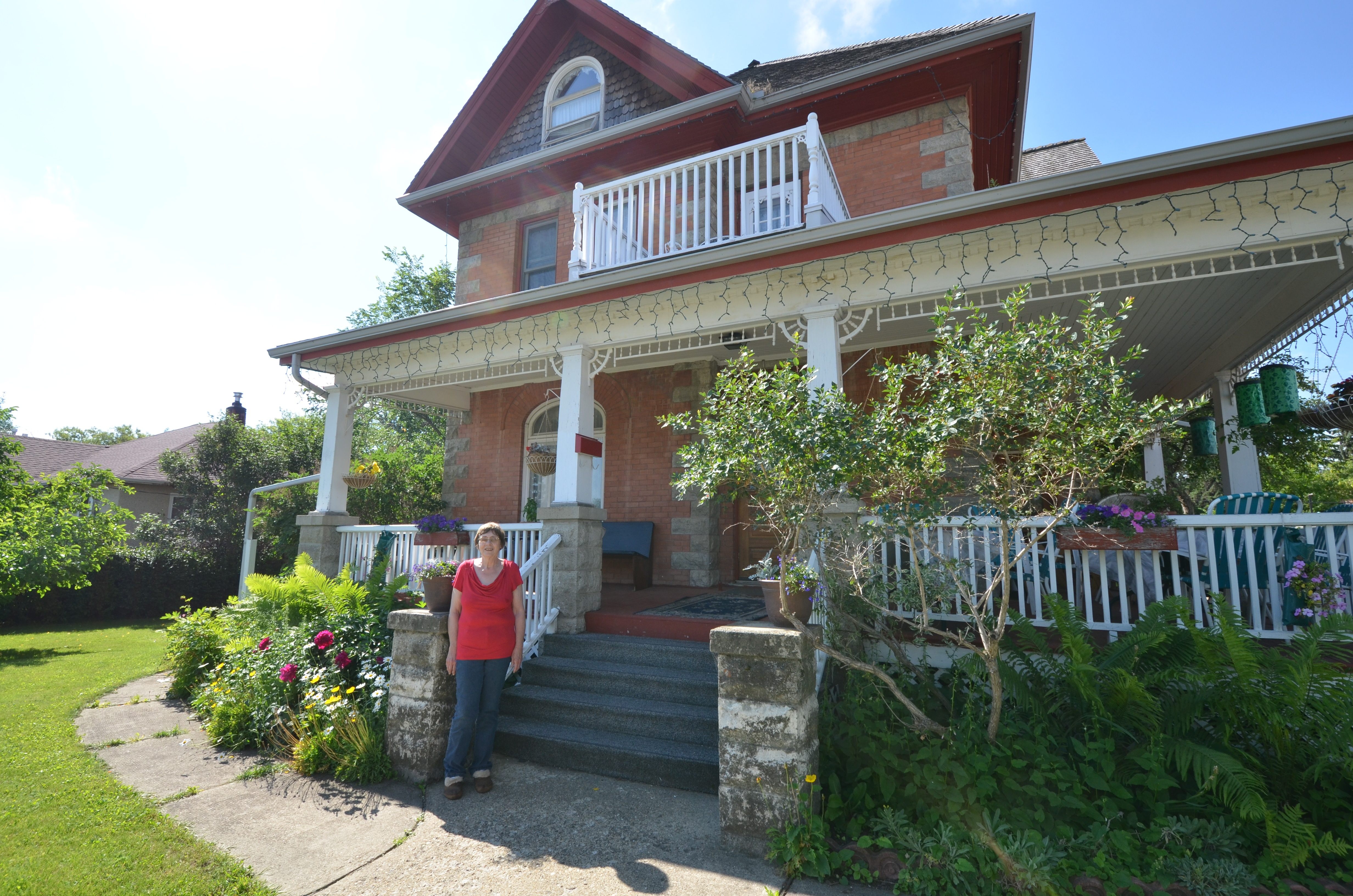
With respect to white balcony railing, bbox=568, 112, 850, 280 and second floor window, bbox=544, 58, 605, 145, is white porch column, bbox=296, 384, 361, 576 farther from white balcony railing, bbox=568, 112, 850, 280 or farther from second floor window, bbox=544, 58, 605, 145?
second floor window, bbox=544, 58, 605, 145

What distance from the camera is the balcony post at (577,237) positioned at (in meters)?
7.13

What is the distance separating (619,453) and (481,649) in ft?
16.5

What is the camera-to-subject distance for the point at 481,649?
Result: 4.20 m

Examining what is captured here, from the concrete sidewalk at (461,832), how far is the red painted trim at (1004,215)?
385 cm

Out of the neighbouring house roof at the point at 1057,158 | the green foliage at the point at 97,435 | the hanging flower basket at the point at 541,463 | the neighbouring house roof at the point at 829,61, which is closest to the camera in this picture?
the hanging flower basket at the point at 541,463

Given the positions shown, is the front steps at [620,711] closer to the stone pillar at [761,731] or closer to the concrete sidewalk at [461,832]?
the concrete sidewalk at [461,832]

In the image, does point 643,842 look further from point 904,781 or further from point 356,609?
point 356,609

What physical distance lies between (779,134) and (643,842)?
6.08 meters

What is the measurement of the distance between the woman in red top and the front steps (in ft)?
1.68

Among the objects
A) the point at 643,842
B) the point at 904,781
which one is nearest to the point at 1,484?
the point at 643,842

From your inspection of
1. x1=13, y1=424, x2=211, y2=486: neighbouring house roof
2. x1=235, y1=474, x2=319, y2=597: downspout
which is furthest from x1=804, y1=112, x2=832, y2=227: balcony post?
x1=13, y1=424, x2=211, y2=486: neighbouring house roof

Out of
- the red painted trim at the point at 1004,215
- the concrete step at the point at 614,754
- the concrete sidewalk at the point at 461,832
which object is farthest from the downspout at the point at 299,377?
the concrete step at the point at 614,754

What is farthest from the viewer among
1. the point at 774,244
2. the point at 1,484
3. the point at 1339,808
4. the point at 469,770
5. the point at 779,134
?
the point at 1,484

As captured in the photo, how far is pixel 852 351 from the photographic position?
7965 millimetres
